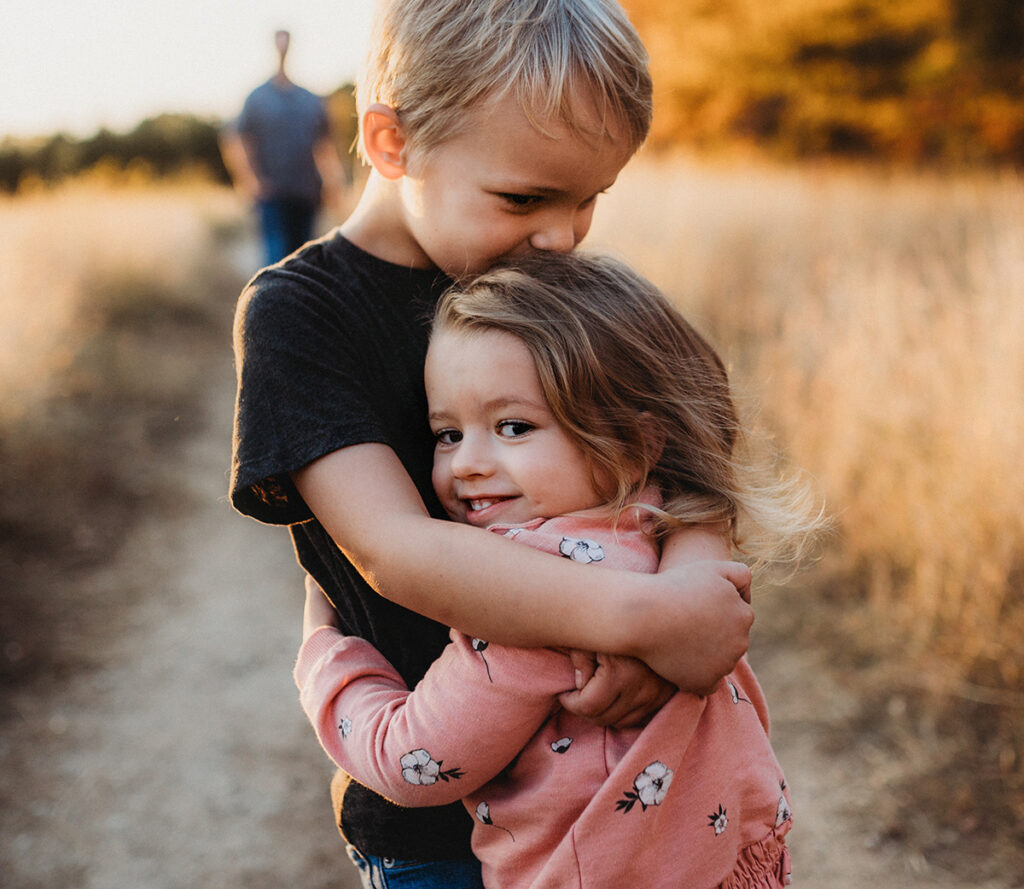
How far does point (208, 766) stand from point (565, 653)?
7.89ft

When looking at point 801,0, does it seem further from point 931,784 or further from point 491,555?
point 491,555

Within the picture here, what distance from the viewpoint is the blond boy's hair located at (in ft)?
3.64

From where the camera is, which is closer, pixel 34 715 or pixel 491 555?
pixel 491 555

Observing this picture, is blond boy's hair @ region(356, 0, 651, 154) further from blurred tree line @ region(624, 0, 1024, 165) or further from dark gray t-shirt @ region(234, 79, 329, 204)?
blurred tree line @ region(624, 0, 1024, 165)

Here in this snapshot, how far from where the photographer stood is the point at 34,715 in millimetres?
3092

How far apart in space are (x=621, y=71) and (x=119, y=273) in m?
7.56

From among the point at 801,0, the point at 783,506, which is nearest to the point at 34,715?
the point at 783,506

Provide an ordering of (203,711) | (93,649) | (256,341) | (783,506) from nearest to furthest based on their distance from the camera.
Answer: (256,341)
(783,506)
(203,711)
(93,649)

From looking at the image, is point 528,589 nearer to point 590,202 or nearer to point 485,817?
point 485,817

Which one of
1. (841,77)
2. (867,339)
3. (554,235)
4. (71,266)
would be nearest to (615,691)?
(554,235)

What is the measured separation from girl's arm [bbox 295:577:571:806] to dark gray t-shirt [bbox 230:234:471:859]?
0.42 feet

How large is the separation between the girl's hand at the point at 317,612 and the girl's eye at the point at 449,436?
1.02 feet

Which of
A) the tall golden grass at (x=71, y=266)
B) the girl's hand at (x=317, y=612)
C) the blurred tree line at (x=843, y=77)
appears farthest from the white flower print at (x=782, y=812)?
the blurred tree line at (x=843, y=77)

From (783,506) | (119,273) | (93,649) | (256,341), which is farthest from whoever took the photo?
(119,273)
